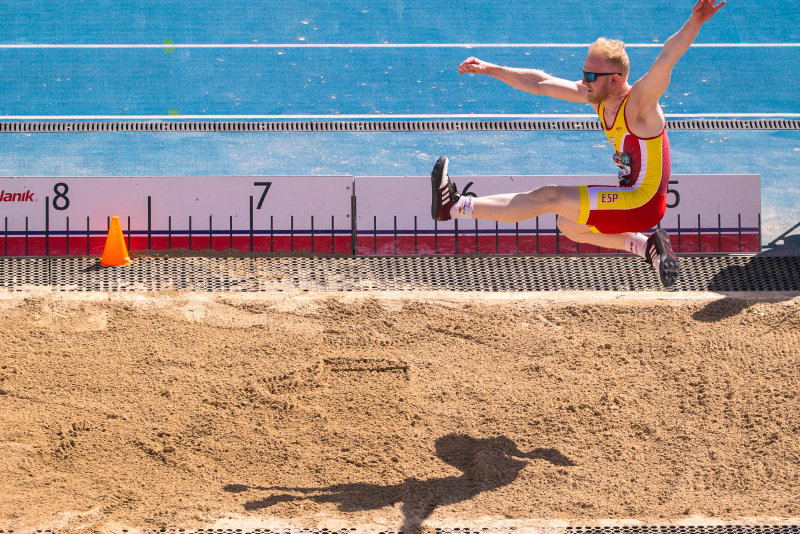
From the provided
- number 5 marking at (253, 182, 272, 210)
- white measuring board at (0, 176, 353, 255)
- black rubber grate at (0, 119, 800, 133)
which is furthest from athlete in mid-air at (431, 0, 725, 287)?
black rubber grate at (0, 119, 800, 133)

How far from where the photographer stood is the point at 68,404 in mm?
5062

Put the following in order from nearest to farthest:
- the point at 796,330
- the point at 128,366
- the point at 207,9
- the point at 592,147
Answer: the point at 128,366 < the point at 796,330 < the point at 592,147 < the point at 207,9

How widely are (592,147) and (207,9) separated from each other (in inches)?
225

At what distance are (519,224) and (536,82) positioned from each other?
2151mm

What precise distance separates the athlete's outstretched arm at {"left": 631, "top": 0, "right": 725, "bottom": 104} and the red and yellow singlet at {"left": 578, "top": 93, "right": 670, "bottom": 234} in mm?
195

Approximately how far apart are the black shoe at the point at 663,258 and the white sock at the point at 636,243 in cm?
6

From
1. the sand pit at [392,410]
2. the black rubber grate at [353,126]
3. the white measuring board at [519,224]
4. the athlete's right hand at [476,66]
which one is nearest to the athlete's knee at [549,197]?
the athlete's right hand at [476,66]

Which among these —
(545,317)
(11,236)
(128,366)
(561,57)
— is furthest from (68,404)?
(561,57)

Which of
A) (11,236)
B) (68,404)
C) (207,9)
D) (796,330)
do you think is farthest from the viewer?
(207,9)

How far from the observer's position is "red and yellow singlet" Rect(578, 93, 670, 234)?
16.5ft

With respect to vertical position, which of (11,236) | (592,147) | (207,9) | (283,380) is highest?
(207,9)

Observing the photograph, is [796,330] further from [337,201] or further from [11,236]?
[11,236]

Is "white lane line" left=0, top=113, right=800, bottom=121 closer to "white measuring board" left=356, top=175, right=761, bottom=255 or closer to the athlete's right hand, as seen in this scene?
"white measuring board" left=356, top=175, right=761, bottom=255

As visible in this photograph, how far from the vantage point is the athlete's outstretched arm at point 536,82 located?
524 cm
